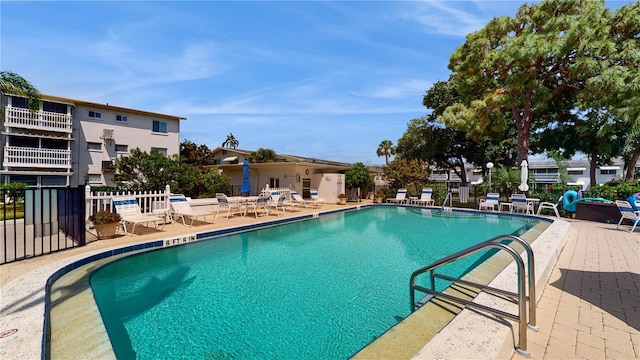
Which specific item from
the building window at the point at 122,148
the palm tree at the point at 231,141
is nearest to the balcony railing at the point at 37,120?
the building window at the point at 122,148

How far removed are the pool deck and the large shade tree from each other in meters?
12.5

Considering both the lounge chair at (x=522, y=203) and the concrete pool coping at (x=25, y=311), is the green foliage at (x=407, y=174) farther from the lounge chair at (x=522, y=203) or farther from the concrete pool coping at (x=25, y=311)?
the concrete pool coping at (x=25, y=311)

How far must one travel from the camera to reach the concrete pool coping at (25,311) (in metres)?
2.41

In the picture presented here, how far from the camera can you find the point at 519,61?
15.7m

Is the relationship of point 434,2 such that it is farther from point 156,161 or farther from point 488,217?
point 156,161

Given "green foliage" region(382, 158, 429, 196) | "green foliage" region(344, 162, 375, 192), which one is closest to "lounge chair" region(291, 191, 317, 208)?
"green foliage" region(344, 162, 375, 192)

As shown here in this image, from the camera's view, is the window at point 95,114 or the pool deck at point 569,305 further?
the window at point 95,114

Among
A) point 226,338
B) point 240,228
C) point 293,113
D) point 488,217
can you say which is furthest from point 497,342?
point 293,113

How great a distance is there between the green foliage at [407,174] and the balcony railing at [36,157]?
23187 millimetres

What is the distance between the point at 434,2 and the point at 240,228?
10.1 meters

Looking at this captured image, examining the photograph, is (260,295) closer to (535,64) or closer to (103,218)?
(103,218)

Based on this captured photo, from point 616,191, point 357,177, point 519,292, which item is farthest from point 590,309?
point 357,177

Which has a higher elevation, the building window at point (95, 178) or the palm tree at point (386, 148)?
the palm tree at point (386, 148)

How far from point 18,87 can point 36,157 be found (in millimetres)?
13392
